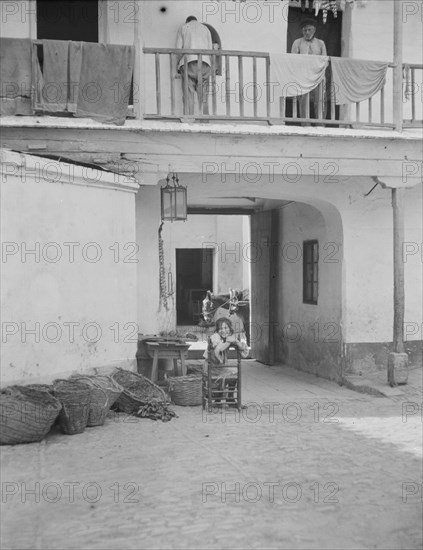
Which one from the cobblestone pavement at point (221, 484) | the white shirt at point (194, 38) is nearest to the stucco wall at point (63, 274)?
the cobblestone pavement at point (221, 484)

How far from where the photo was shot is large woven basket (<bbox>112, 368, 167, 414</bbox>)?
9.23 m

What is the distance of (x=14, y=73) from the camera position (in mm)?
10047

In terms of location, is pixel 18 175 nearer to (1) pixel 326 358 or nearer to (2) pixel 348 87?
(2) pixel 348 87

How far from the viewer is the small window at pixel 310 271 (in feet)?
45.6

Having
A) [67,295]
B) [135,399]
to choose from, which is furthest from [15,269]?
[135,399]

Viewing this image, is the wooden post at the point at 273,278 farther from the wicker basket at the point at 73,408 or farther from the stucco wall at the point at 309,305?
the wicker basket at the point at 73,408

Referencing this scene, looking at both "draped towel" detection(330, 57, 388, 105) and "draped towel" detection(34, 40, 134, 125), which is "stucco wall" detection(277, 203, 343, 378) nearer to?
"draped towel" detection(330, 57, 388, 105)

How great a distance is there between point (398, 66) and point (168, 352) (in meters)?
5.57

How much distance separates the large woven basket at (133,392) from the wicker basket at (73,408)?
3.20ft

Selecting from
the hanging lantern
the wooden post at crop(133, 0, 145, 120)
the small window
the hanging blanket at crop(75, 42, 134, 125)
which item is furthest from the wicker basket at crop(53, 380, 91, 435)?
the small window

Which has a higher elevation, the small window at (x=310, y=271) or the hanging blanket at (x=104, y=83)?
the hanging blanket at (x=104, y=83)

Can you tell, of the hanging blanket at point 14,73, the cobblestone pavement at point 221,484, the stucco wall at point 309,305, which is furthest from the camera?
the stucco wall at point 309,305

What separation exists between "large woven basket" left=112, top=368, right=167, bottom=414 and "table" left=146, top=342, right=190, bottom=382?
3.99ft

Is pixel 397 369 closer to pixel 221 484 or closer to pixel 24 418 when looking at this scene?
pixel 221 484
